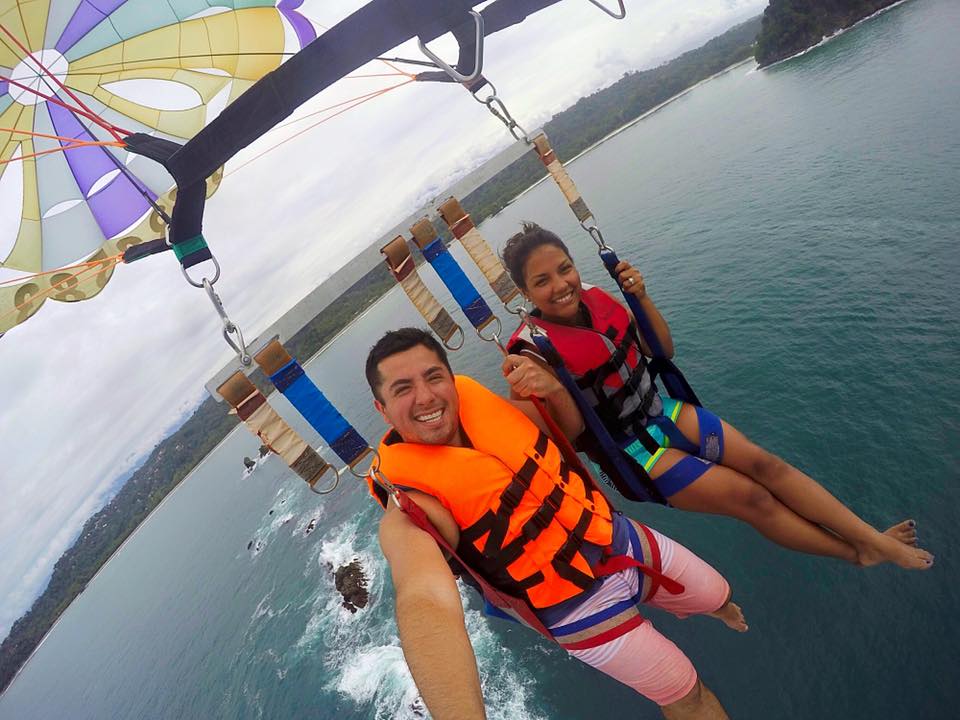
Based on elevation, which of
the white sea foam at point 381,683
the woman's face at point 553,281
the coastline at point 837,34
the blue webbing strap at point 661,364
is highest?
the woman's face at point 553,281

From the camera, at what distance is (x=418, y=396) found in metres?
2.07

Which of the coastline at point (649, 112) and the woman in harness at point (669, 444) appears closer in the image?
the woman in harness at point (669, 444)

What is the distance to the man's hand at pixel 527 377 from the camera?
2281 millimetres

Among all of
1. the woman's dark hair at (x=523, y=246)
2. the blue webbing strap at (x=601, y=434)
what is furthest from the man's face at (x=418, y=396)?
the woman's dark hair at (x=523, y=246)

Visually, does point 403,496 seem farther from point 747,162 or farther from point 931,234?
point 747,162

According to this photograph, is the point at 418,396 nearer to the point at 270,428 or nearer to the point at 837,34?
the point at 270,428

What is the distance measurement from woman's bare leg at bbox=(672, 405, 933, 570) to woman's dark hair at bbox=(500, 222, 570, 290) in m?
1.54

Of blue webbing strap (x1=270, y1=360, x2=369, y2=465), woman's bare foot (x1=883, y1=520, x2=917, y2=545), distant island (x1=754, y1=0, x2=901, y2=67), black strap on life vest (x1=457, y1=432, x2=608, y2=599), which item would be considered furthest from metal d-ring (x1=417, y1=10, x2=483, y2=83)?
distant island (x1=754, y1=0, x2=901, y2=67)

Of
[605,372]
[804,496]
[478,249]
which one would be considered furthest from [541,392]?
[804,496]

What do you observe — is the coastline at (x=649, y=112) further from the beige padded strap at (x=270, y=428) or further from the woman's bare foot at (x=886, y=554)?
the beige padded strap at (x=270, y=428)

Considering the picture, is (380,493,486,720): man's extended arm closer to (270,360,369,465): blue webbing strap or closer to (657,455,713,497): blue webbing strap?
(270,360,369,465): blue webbing strap

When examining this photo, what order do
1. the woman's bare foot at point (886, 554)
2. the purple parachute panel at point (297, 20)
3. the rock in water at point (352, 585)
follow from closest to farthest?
1. the woman's bare foot at point (886, 554)
2. the purple parachute panel at point (297, 20)
3. the rock in water at point (352, 585)

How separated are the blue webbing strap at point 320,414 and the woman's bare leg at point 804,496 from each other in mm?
2219

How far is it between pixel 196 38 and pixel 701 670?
7866mm
